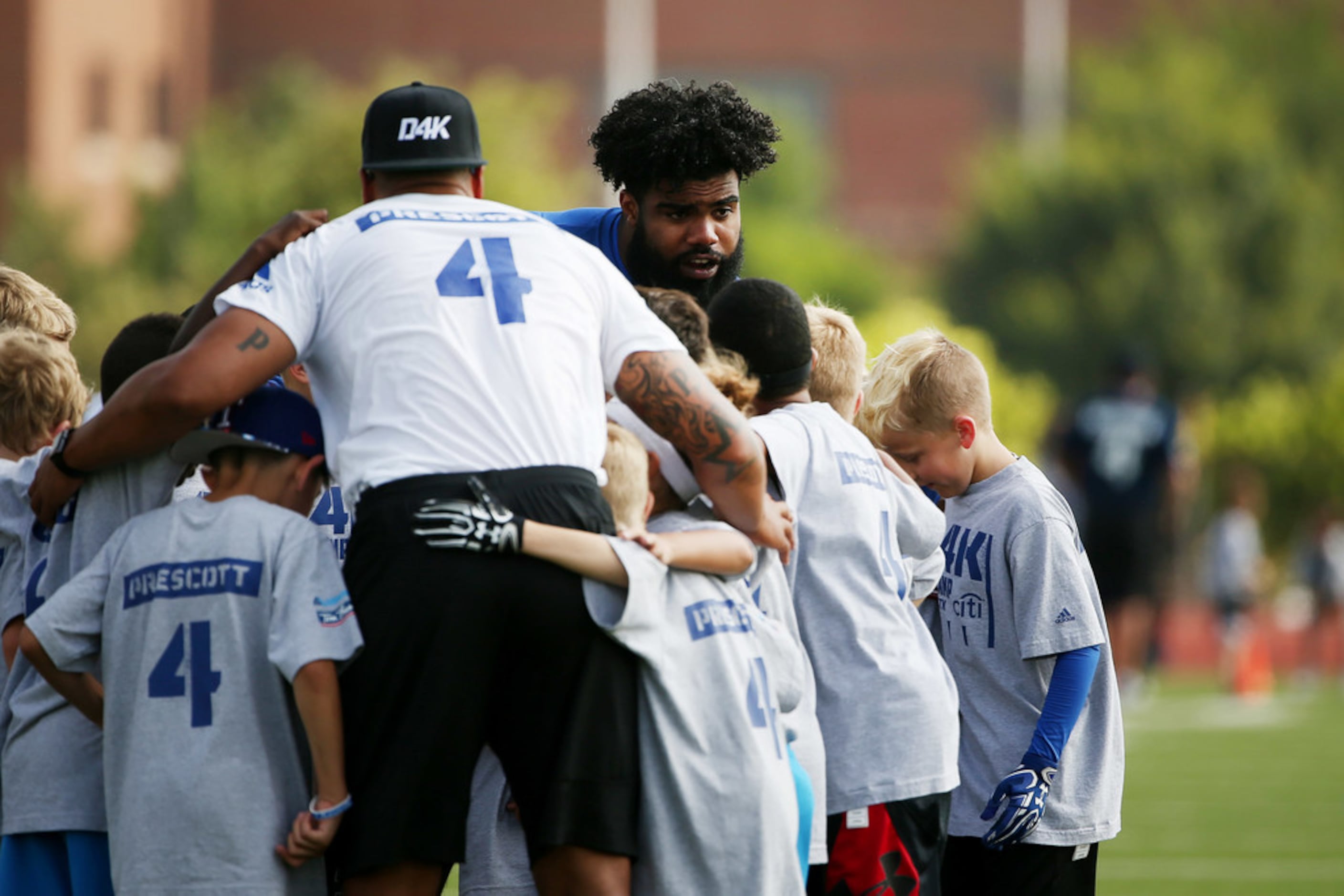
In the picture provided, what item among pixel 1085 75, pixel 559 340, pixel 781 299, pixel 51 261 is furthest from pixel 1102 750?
pixel 1085 75

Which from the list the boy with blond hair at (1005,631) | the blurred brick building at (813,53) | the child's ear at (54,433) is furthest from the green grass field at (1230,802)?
the blurred brick building at (813,53)

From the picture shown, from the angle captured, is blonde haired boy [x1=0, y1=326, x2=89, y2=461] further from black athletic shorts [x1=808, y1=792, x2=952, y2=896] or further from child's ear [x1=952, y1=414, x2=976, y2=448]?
child's ear [x1=952, y1=414, x2=976, y2=448]

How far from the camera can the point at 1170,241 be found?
38.5 metres

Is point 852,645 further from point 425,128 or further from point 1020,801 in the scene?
point 425,128

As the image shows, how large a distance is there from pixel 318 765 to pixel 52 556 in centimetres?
87

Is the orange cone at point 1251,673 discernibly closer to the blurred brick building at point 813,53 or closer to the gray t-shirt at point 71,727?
the gray t-shirt at point 71,727

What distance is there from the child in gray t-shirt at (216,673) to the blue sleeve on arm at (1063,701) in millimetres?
1718

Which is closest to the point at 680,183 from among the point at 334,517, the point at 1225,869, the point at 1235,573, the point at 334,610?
the point at 334,517

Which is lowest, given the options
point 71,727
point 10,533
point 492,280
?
point 71,727

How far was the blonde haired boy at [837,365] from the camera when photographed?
4.34 m

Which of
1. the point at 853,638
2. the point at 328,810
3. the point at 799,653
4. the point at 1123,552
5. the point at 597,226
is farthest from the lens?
the point at 1123,552

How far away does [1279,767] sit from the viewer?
11.7m

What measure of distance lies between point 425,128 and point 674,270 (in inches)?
55.3

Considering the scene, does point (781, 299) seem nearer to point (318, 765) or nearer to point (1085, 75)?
point (318, 765)
